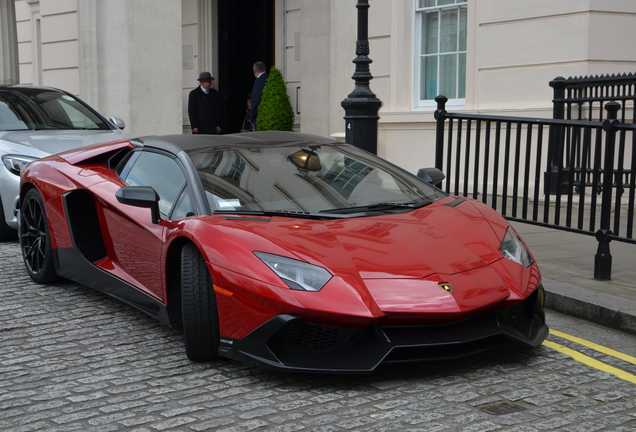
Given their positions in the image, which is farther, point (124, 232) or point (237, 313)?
point (124, 232)

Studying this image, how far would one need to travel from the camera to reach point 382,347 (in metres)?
4.48

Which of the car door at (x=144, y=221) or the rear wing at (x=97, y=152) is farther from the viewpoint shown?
the rear wing at (x=97, y=152)

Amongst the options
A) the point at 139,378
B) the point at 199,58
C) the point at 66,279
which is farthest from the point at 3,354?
the point at 199,58

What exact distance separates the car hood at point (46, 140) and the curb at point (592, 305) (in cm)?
507

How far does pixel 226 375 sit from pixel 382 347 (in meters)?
0.93

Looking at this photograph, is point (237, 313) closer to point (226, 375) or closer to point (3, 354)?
point (226, 375)

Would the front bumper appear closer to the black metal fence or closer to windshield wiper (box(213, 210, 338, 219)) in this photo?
windshield wiper (box(213, 210, 338, 219))

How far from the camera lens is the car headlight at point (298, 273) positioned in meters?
4.55

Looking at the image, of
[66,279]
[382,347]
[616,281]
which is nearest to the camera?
[382,347]

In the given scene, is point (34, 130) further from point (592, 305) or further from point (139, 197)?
point (592, 305)

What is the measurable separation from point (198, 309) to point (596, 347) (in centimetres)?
238

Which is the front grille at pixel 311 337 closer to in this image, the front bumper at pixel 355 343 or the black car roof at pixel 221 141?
the front bumper at pixel 355 343

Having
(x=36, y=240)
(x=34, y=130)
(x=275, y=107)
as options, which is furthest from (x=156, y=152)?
(x=275, y=107)

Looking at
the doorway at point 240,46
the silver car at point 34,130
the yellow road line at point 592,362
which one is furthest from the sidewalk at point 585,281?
the doorway at point 240,46
